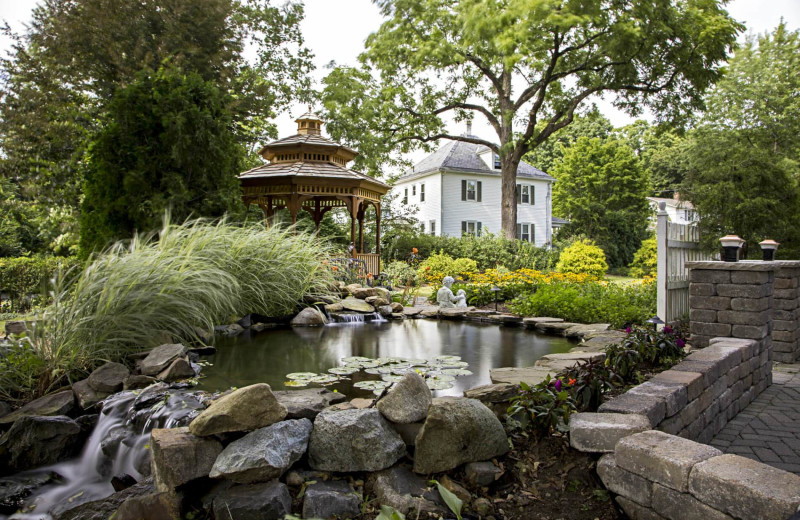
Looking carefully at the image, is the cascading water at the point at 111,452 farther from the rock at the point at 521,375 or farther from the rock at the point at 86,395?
the rock at the point at 521,375

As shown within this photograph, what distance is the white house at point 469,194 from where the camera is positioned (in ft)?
79.5

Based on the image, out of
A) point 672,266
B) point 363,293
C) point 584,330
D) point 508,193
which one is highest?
point 508,193

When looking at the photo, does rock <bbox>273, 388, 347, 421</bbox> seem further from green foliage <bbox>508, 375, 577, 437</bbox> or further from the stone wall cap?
the stone wall cap

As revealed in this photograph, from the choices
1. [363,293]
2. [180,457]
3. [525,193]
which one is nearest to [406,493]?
[180,457]

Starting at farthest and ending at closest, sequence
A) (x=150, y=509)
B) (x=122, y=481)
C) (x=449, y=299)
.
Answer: (x=449, y=299) → (x=122, y=481) → (x=150, y=509)

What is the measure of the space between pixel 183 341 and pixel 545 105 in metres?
17.3

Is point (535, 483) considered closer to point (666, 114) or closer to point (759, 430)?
point (759, 430)

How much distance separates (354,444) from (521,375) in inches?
61.7

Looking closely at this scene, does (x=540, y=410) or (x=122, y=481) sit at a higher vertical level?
(x=540, y=410)

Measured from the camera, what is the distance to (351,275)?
32.2 ft

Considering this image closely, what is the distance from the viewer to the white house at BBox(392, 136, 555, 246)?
24.2 m

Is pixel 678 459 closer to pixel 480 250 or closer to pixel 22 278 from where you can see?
pixel 22 278

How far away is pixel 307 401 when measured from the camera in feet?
9.62

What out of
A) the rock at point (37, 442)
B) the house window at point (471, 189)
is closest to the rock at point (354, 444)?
the rock at point (37, 442)
